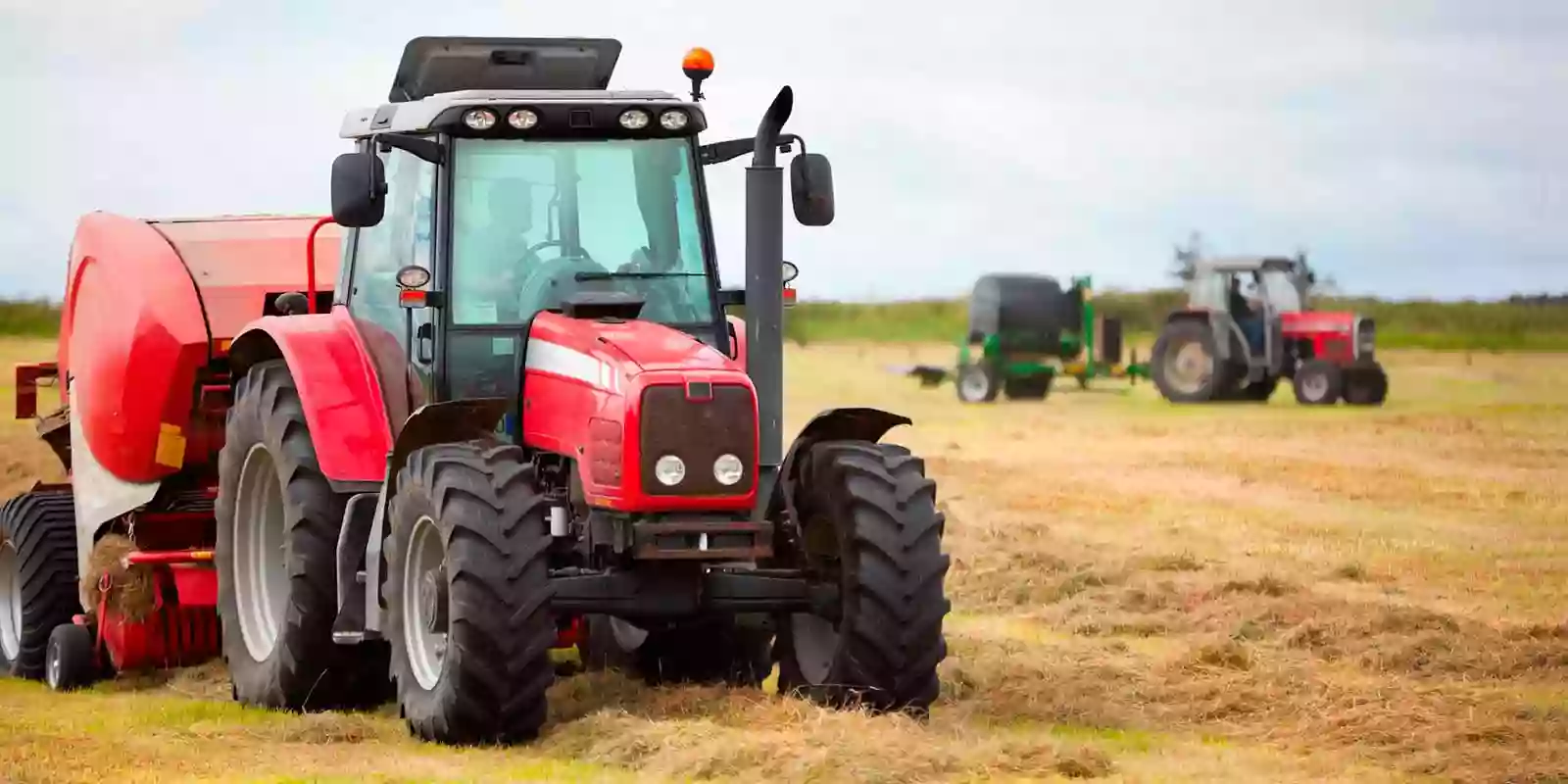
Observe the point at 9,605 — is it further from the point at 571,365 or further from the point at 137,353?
the point at 571,365

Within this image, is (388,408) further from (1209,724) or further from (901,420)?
(1209,724)

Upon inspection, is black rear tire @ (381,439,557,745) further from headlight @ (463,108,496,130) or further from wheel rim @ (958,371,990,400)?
wheel rim @ (958,371,990,400)

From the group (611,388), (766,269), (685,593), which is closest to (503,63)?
(766,269)

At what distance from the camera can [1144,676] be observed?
10734mm

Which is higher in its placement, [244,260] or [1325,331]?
[244,260]

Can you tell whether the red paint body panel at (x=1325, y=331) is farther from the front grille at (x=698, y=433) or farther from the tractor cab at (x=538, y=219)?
the front grille at (x=698, y=433)

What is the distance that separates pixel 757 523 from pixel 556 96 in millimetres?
1996

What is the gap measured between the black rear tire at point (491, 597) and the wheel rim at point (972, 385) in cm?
2687

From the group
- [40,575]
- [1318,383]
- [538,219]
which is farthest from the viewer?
[1318,383]

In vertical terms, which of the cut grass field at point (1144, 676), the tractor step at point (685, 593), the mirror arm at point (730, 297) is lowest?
the cut grass field at point (1144, 676)

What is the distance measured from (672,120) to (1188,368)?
25.3m

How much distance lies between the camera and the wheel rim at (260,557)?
10.4m

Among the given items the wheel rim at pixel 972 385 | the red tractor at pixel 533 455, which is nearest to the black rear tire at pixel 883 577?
the red tractor at pixel 533 455

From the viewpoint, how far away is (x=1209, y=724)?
9656 mm
